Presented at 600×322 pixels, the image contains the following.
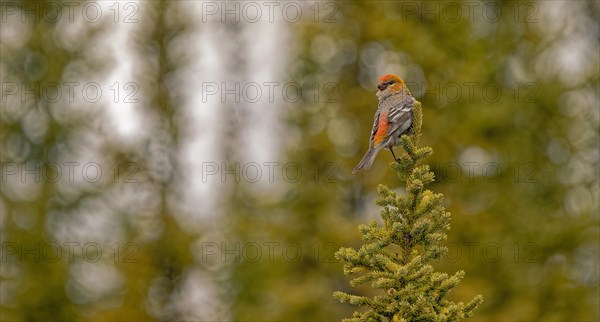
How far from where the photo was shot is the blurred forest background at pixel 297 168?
16.2 m

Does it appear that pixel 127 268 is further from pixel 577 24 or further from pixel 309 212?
pixel 577 24

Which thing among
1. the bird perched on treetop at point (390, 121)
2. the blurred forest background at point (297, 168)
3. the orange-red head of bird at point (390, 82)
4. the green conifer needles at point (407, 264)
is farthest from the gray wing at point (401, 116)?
the blurred forest background at point (297, 168)

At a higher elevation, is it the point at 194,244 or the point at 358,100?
the point at 358,100

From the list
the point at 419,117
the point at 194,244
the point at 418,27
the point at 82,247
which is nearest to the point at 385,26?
the point at 418,27

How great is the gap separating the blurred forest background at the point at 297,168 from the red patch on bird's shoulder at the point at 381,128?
7331 mm

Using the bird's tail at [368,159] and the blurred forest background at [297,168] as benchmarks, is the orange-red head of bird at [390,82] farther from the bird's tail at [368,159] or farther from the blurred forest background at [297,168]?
the blurred forest background at [297,168]

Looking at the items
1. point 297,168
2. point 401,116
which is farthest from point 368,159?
point 297,168

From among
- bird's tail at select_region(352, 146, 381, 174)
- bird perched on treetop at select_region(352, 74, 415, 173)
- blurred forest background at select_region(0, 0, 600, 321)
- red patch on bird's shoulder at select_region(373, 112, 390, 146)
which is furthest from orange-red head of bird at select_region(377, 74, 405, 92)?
blurred forest background at select_region(0, 0, 600, 321)

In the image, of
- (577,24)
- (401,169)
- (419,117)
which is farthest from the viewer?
(577,24)

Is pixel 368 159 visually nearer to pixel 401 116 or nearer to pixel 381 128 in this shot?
pixel 381 128

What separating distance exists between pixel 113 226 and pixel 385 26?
17.6ft

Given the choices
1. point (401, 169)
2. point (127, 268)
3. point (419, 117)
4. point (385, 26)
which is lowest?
point (401, 169)

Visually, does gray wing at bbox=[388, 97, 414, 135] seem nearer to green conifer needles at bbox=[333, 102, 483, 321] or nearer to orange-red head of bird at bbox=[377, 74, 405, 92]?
orange-red head of bird at bbox=[377, 74, 405, 92]

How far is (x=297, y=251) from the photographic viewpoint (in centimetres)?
1641
